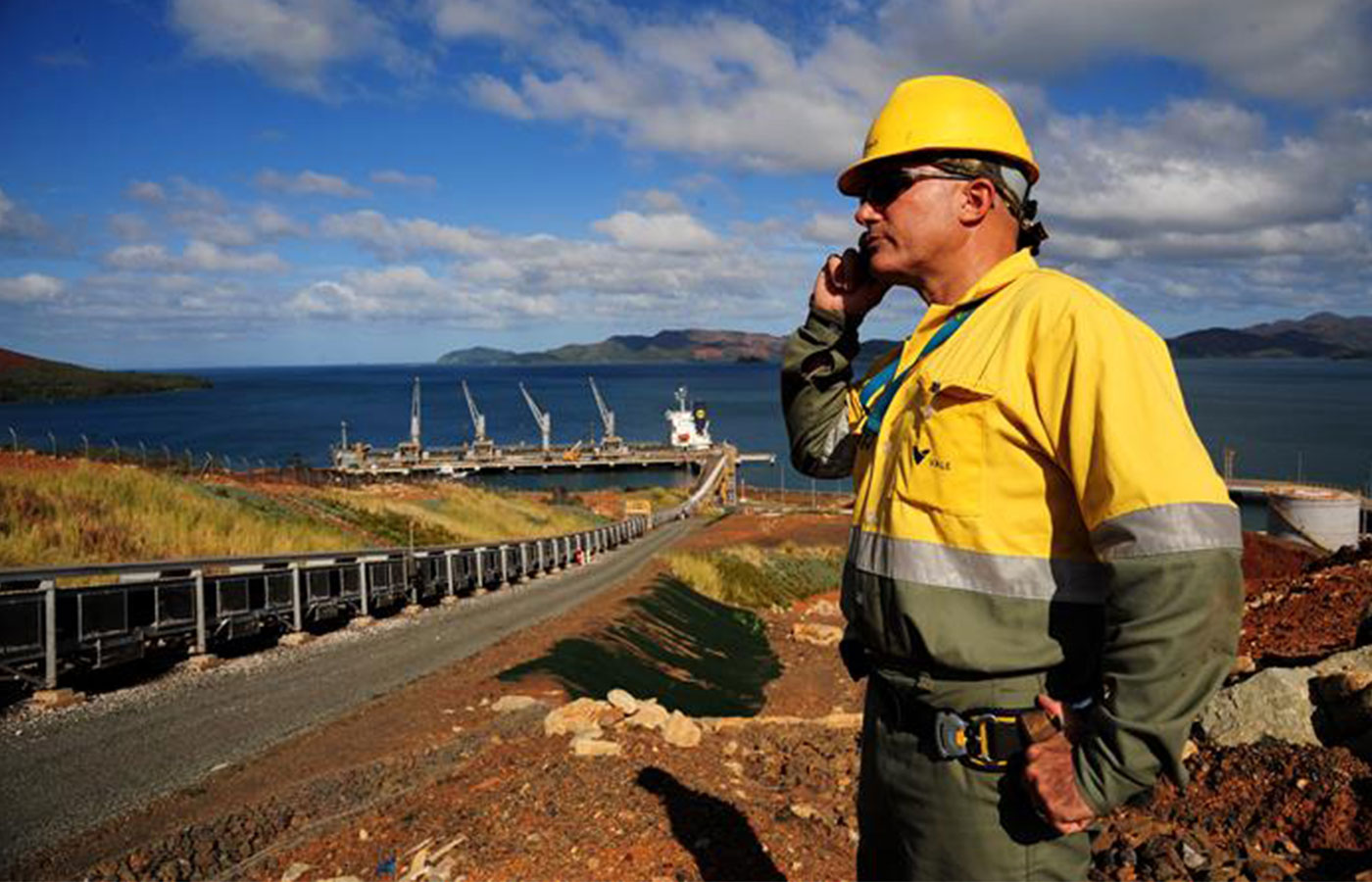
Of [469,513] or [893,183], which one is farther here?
[469,513]

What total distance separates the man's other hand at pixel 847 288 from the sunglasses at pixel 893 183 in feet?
0.77

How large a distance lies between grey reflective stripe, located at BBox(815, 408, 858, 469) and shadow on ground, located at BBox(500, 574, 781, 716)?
318 inches

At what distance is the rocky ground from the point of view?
4906 mm

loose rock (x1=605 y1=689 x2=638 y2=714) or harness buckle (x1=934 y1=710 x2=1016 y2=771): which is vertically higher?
harness buckle (x1=934 y1=710 x2=1016 y2=771)

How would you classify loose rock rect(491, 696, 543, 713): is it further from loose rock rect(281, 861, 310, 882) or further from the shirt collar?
the shirt collar

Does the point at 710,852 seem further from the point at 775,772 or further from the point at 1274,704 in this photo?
the point at 1274,704

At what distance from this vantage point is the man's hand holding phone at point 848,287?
8.71 ft

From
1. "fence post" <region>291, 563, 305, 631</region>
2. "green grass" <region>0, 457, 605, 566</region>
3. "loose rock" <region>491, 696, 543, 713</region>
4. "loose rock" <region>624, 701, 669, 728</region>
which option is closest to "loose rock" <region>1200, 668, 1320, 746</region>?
"loose rock" <region>624, 701, 669, 728</region>

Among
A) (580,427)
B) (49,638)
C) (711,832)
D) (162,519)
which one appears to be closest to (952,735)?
(711,832)

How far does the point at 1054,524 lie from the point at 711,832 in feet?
13.3

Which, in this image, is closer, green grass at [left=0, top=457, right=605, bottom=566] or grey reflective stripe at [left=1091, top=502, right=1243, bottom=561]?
grey reflective stripe at [left=1091, top=502, right=1243, bottom=561]

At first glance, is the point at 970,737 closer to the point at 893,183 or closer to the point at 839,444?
the point at 839,444

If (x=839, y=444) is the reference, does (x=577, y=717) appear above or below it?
below

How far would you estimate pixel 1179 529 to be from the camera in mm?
1771
